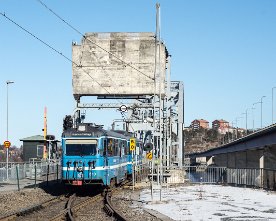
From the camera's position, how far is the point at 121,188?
32.1 meters

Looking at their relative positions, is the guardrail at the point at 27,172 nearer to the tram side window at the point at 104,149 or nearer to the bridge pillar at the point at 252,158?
the tram side window at the point at 104,149

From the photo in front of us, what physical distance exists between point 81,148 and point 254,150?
181ft

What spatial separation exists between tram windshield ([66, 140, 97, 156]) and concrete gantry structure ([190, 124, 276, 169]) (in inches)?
988

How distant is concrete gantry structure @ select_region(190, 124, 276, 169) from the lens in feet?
176

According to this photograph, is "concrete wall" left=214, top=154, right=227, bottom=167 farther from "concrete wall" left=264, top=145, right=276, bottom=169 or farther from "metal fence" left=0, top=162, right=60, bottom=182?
"metal fence" left=0, top=162, right=60, bottom=182

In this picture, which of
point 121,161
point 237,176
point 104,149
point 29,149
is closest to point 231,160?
point 29,149

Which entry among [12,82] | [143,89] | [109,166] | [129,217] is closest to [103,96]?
[143,89]

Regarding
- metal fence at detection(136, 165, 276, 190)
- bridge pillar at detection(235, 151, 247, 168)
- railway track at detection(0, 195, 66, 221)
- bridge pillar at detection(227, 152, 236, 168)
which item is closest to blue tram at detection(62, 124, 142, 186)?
railway track at detection(0, 195, 66, 221)

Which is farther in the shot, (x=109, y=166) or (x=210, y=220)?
(x=109, y=166)

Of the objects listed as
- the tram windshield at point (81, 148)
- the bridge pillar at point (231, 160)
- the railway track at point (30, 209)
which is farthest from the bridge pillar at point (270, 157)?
the railway track at point (30, 209)

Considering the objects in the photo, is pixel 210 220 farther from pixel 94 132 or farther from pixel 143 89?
pixel 143 89

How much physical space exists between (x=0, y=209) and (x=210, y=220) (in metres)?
8.65

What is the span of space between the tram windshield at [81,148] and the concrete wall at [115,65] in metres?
24.8

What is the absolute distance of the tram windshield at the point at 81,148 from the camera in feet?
86.9
